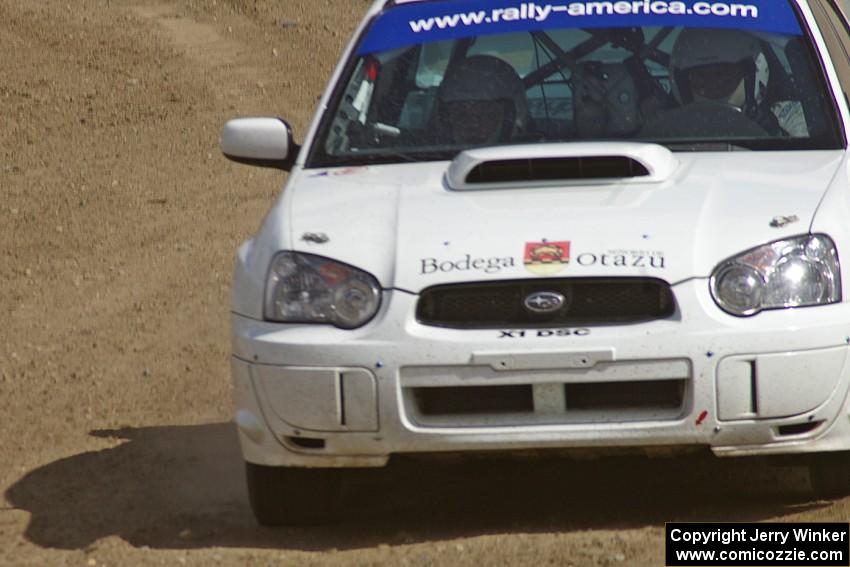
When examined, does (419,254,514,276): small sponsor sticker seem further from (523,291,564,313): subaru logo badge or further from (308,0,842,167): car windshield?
(308,0,842,167): car windshield

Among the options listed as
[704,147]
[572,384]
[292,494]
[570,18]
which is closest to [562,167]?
[704,147]

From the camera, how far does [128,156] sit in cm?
1295

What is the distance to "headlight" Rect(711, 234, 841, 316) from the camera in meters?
5.27

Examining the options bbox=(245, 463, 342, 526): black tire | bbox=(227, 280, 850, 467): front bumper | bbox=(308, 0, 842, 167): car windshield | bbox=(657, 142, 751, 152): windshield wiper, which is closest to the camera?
bbox=(227, 280, 850, 467): front bumper

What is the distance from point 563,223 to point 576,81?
1297 mm

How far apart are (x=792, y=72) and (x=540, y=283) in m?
1.66

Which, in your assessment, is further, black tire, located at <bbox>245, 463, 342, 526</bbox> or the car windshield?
the car windshield

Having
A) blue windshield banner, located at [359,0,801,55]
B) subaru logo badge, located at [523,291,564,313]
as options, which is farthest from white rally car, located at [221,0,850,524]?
blue windshield banner, located at [359,0,801,55]

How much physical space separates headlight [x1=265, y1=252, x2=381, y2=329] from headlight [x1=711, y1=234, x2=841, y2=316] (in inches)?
37.8

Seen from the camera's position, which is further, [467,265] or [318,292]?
[318,292]

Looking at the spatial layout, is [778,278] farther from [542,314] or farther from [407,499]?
[407,499]

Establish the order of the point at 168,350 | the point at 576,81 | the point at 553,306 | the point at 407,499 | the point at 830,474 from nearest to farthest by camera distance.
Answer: the point at 553,306 → the point at 830,474 → the point at 407,499 → the point at 576,81 → the point at 168,350

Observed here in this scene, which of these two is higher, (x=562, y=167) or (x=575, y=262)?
(x=562, y=167)

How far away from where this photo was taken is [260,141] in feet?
21.2
